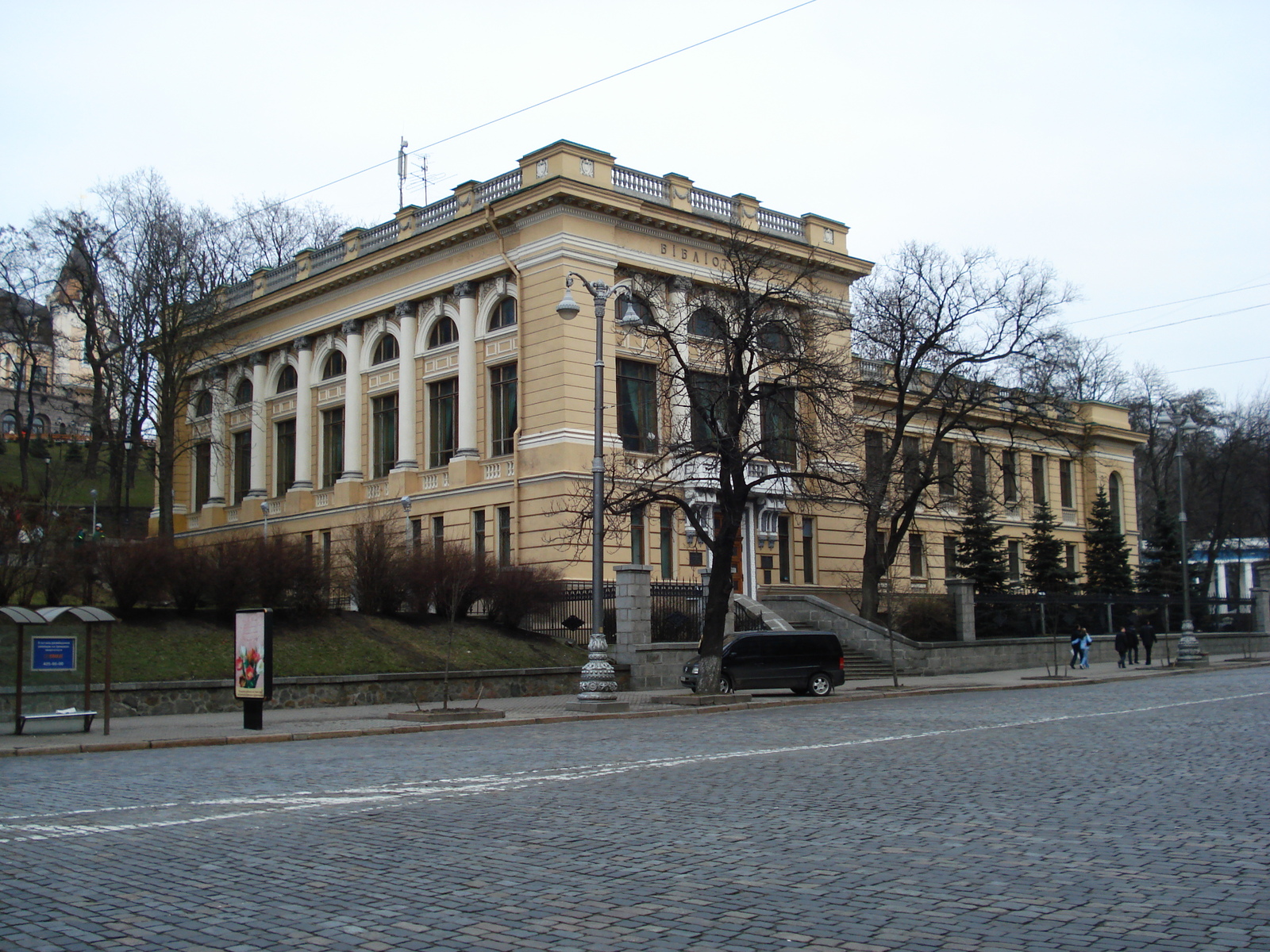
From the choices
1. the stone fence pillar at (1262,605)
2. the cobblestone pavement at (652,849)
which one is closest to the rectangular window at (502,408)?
the cobblestone pavement at (652,849)

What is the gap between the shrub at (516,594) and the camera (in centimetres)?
3303

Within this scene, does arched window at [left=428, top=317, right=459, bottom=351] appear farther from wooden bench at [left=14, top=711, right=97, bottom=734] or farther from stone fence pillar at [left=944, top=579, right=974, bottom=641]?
wooden bench at [left=14, top=711, right=97, bottom=734]

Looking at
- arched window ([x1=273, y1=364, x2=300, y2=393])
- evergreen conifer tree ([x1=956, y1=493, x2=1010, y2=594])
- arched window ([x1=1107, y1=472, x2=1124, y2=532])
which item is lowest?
evergreen conifer tree ([x1=956, y1=493, x2=1010, y2=594])

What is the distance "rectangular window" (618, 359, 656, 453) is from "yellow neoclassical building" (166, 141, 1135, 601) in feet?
0.33

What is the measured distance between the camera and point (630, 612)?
104ft

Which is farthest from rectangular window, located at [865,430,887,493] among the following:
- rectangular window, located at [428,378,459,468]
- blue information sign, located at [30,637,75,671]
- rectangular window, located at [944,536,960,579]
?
blue information sign, located at [30,637,75,671]

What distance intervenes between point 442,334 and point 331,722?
26.3 meters

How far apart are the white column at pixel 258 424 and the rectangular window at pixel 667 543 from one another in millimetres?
20541

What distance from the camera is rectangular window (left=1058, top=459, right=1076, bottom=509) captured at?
66875 mm

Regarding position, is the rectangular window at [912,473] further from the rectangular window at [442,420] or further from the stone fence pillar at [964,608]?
the rectangular window at [442,420]

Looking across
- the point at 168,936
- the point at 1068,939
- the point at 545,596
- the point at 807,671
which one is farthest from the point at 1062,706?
the point at 168,936

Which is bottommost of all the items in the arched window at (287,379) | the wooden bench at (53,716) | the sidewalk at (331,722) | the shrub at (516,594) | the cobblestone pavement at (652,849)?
the sidewalk at (331,722)

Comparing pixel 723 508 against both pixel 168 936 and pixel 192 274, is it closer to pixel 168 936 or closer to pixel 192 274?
pixel 168 936

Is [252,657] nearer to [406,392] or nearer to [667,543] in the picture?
[667,543]
